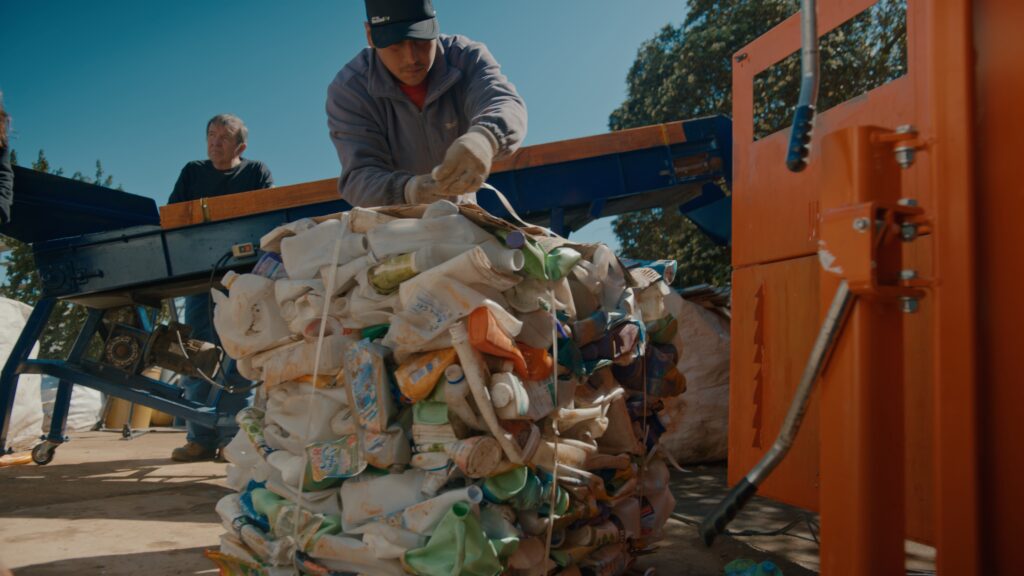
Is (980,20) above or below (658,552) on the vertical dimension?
above

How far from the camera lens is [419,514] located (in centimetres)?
186

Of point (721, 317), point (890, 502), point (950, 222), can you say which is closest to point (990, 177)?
point (950, 222)

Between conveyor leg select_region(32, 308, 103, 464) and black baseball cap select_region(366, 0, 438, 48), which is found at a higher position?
black baseball cap select_region(366, 0, 438, 48)

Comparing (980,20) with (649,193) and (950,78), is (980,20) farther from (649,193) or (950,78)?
(649,193)

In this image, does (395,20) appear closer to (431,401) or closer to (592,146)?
(431,401)

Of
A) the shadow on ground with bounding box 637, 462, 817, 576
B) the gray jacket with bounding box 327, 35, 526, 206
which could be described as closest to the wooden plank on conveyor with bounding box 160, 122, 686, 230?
the gray jacket with bounding box 327, 35, 526, 206

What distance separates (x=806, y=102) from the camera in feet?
4.33

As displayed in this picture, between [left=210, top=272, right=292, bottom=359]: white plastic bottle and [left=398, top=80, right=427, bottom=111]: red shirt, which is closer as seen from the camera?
[left=210, top=272, right=292, bottom=359]: white plastic bottle

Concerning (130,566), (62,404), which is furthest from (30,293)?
(130,566)

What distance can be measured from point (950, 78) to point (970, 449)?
65 cm

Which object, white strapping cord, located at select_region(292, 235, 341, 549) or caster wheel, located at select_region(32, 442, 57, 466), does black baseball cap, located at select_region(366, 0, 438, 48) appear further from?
caster wheel, located at select_region(32, 442, 57, 466)

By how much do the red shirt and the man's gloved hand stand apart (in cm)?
50

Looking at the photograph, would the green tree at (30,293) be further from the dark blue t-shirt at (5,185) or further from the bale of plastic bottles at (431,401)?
the bale of plastic bottles at (431,401)

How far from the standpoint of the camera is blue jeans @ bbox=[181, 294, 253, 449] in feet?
18.2
